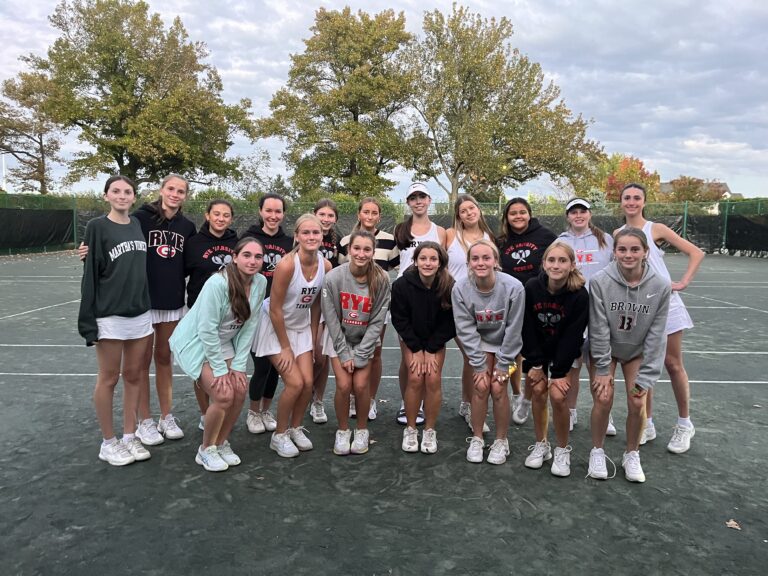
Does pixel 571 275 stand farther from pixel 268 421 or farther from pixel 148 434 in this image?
pixel 148 434

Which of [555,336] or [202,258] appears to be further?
[202,258]

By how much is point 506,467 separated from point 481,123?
32258mm

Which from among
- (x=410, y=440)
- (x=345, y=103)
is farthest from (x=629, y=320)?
(x=345, y=103)

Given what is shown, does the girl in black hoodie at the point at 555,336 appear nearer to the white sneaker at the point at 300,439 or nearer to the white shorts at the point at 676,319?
the white shorts at the point at 676,319

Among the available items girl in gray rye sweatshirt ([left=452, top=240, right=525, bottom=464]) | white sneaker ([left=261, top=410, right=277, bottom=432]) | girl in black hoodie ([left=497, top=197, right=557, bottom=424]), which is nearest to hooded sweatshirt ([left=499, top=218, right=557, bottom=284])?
girl in black hoodie ([left=497, top=197, right=557, bottom=424])

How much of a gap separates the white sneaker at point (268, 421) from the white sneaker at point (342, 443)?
0.67 meters

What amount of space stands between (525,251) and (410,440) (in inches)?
67.5

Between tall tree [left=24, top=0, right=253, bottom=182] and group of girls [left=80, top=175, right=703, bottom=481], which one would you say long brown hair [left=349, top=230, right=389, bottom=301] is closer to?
group of girls [left=80, top=175, right=703, bottom=481]

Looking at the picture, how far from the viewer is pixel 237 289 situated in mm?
3465

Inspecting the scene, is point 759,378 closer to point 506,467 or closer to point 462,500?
point 506,467

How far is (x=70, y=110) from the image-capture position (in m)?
31.3

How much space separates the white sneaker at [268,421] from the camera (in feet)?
14.0

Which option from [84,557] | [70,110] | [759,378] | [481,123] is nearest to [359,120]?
[481,123]

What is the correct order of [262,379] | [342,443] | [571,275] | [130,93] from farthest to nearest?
[130,93] → [262,379] → [342,443] → [571,275]
